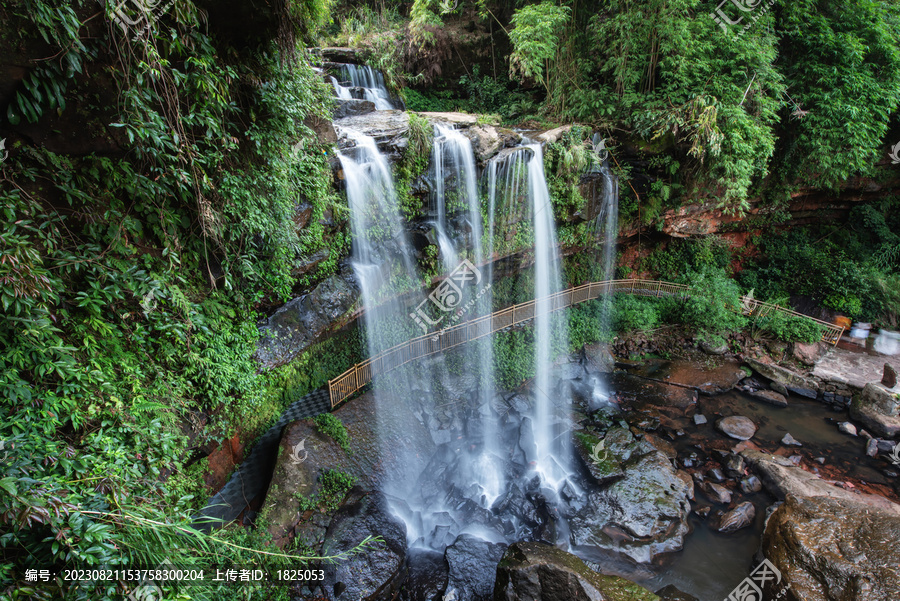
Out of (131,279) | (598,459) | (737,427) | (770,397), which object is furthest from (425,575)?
(770,397)

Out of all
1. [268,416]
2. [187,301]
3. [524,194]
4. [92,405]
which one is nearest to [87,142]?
[187,301]

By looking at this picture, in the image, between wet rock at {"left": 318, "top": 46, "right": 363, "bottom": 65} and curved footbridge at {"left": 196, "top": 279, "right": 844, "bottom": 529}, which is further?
wet rock at {"left": 318, "top": 46, "right": 363, "bottom": 65}

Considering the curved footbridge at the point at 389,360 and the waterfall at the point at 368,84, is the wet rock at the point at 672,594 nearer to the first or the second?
the curved footbridge at the point at 389,360

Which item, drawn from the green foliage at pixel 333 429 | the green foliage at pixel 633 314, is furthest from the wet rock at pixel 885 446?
the green foliage at pixel 333 429

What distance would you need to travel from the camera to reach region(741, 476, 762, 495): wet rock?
766cm

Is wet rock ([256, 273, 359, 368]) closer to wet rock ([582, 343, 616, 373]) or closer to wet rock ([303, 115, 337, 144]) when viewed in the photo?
wet rock ([303, 115, 337, 144])

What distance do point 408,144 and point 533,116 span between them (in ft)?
21.5

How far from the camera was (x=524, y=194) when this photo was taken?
982 centimetres

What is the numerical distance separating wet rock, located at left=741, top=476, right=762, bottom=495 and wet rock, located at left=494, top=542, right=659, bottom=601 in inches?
174

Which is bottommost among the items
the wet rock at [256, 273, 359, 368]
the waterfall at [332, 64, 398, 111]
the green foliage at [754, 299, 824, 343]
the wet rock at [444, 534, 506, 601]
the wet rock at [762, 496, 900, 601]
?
the wet rock at [444, 534, 506, 601]

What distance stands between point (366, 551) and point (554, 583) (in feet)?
9.45

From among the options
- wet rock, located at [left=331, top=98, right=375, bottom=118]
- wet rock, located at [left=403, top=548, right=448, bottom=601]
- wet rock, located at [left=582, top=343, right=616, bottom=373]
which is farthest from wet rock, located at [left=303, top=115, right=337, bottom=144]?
wet rock, located at [left=582, top=343, right=616, bottom=373]

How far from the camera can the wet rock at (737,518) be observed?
22.7ft


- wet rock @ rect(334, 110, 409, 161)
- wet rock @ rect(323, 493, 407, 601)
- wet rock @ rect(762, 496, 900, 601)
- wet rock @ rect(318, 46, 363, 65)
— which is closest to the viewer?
wet rock @ rect(762, 496, 900, 601)
